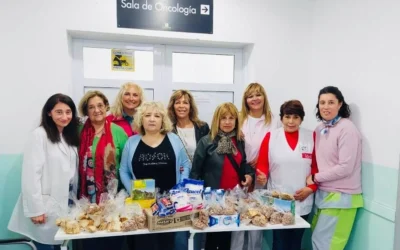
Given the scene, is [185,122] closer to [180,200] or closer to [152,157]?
[152,157]

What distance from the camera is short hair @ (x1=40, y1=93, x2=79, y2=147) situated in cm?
209

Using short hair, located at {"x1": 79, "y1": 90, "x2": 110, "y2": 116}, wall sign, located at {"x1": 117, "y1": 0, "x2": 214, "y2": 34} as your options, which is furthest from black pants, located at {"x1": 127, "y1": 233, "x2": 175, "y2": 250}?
wall sign, located at {"x1": 117, "y1": 0, "x2": 214, "y2": 34}

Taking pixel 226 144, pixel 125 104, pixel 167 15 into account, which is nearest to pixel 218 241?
pixel 226 144

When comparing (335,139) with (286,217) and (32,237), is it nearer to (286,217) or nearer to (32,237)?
(286,217)

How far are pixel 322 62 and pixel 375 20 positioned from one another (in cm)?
66

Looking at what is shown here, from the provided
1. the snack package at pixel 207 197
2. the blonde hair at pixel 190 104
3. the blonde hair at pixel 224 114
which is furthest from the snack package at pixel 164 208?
the blonde hair at pixel 190 104

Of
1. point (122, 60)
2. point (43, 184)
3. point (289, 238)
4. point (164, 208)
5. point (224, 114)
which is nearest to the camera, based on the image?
point (164, 208)

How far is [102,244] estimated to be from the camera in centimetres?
229

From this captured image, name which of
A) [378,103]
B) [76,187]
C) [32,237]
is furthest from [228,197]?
[32,237]

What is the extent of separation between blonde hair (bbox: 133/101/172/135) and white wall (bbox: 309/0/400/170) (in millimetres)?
1531

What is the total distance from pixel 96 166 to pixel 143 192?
0.50m

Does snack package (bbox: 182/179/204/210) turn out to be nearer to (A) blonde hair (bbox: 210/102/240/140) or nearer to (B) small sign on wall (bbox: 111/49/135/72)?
(A) blonde hair (bbox: 210/102/240/140)

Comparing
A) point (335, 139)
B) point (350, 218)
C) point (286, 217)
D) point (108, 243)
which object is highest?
point (335, 139)

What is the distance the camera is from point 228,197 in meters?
2.06
